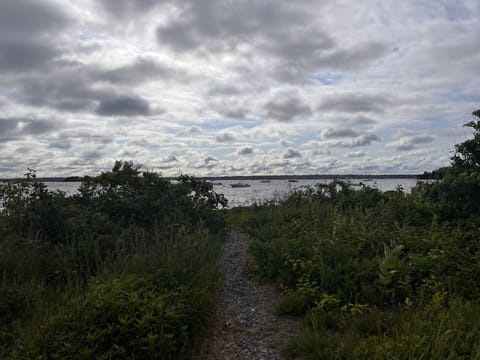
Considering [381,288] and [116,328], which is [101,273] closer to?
[116,328]

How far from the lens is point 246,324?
4.71m

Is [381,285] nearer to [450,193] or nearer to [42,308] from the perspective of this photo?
[450,193]

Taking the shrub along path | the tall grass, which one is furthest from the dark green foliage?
the tall grass

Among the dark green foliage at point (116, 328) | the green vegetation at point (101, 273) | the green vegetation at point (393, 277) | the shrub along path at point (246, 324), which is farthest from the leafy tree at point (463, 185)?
the dark green foliage at point (116, 328)

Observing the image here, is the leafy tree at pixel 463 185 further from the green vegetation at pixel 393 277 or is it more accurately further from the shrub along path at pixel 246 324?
the shrub along path at pixel 246 324

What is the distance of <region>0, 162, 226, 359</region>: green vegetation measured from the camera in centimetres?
362

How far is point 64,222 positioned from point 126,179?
2428 millimetres

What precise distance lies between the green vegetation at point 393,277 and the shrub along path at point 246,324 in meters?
0.23

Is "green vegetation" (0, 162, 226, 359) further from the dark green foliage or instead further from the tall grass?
the tall grass

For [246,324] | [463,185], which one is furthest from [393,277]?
[463,185]

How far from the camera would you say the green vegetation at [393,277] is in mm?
3625

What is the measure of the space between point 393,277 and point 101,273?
4.22 meters

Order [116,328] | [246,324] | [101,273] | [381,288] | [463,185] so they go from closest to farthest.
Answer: [116,328], [246,324], [381,288], [101,273], [463,185]

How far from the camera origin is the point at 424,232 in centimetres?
697
